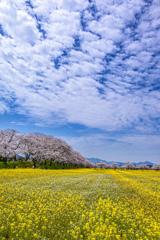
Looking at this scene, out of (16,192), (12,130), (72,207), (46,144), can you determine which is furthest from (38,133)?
(72,207)

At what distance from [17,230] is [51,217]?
2445mm

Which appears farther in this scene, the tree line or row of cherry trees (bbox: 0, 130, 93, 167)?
row of cherry trees (bbox: 0, 130, 93, 167)

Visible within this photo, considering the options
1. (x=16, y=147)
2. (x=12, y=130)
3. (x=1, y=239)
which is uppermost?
(x=12, y=130)

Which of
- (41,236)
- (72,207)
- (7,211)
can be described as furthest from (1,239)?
(72,207)

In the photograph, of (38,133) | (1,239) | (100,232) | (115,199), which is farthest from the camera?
(38,133)

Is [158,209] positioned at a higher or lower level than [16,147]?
lower

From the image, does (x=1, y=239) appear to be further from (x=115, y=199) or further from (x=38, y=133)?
(x=38, y=133)

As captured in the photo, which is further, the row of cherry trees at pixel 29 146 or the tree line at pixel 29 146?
the row of cherry trees at pixel 29 146

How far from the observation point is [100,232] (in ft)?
25.2

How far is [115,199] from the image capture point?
14812 millimetres

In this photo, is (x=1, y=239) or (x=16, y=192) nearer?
(x=1, y=239)

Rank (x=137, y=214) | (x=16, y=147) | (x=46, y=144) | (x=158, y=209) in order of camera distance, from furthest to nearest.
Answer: (x=46, y=144)
(x=16, y=147)
(x=158, y=209)
(x=137, y=214)

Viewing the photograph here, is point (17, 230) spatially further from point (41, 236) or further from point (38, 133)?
point (38, 133)

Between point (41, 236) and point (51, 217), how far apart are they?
234cm
